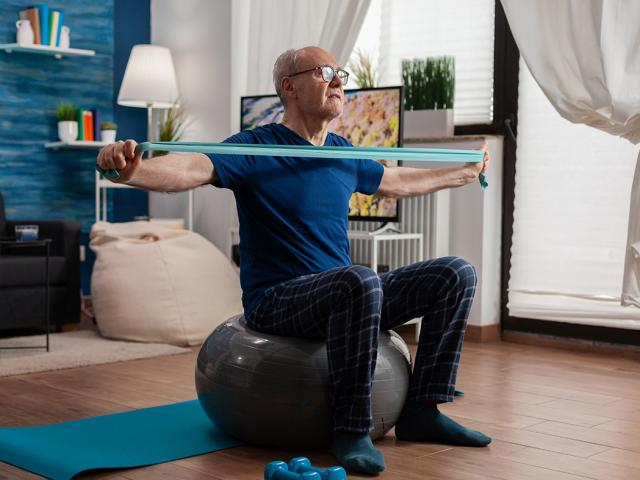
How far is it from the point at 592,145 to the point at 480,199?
0.64m

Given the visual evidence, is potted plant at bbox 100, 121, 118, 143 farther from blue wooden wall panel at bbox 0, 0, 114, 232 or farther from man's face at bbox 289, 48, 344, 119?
man's face at bbox 289, 48, 344, 119

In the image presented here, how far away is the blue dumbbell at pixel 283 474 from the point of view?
214 cm

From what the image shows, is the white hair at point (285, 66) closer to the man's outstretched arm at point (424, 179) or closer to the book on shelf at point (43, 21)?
the man's outstretched arm at point (424, 179)

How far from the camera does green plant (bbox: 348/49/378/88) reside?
523 centimetres

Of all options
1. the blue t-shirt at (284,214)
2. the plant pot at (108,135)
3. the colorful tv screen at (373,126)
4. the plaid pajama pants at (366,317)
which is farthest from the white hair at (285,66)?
the plant pot at (108,135)

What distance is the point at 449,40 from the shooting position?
5.14 m

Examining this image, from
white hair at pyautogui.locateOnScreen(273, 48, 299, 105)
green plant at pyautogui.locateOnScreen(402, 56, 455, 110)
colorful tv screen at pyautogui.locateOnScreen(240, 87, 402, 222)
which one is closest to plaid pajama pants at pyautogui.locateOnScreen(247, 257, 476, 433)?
white hair at pyautogui.locateOnScreen(273, 48, 299, 105)

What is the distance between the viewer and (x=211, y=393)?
8.95 feet

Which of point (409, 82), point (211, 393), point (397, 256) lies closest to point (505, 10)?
point (409, 82)

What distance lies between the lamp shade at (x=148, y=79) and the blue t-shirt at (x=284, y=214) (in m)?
3.26

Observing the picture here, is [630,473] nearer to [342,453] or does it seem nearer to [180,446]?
[342,453]

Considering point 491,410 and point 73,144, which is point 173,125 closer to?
point 73,144

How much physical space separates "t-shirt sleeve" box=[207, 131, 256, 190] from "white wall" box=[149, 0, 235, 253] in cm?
328

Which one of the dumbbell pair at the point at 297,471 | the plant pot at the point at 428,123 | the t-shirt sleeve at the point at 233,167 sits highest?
the plant pot at the point at 428,123
